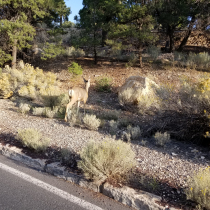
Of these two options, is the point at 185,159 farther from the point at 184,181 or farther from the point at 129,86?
the point at 129,86

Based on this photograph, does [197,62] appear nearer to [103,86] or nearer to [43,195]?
[103,86]

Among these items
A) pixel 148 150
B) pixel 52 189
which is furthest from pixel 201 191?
pixel 52 189

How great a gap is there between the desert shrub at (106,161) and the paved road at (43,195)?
13.5 inches

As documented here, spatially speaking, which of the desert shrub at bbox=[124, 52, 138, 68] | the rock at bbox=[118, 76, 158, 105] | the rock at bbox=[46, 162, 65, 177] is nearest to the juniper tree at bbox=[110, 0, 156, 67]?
the desert shrub at bbox=[124, 52, 138, 68]

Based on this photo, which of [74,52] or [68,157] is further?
[74,52]

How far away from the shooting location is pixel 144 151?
5.07m

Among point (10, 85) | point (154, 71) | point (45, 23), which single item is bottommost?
point (10, 85)

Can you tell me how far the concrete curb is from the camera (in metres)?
3.20

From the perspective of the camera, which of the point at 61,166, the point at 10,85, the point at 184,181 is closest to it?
the point at 184,181

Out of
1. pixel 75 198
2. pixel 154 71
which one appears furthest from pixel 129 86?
pixel 75 198

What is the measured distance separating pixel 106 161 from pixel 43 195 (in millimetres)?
1189

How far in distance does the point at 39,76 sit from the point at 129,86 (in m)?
5.43

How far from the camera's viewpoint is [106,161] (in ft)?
12.5

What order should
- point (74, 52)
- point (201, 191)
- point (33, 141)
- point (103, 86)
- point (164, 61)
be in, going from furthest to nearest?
point (74, 52) < point (164, 61) < point (103, 86) < point (33, 141) < point (201, 191)
